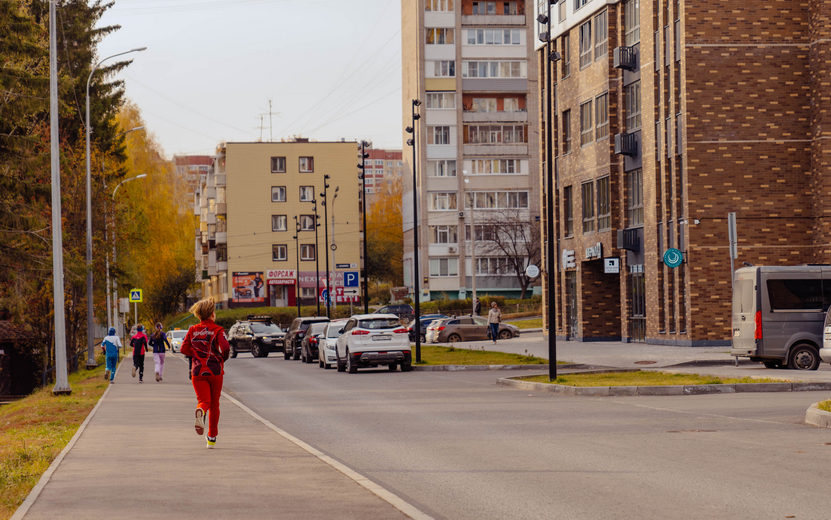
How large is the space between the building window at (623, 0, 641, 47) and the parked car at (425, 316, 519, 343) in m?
17.9

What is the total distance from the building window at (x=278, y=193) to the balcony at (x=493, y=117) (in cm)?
1976

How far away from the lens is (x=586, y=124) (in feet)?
167

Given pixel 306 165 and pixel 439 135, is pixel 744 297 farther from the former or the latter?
pixel 306 165

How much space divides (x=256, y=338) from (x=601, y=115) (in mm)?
19254

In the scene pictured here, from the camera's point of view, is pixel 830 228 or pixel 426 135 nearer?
pixel 830 228

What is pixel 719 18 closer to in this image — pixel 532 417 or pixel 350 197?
pixel 532 417

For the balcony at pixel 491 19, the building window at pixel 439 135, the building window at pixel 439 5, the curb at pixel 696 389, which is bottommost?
the curb at pixel 696 389

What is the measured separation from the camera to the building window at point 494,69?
99750 millimetres

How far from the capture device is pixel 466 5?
101m

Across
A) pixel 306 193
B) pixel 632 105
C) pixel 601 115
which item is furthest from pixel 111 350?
pixel 306 193

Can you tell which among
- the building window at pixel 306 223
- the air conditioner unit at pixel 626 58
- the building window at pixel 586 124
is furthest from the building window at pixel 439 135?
the air conditioner unit at pixel 626 58

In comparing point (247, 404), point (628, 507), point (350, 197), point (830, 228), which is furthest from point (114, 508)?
point (350, 197)

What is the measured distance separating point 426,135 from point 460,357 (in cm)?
5999

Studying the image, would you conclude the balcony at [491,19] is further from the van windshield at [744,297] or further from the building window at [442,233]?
the van windshield at [744,297]
